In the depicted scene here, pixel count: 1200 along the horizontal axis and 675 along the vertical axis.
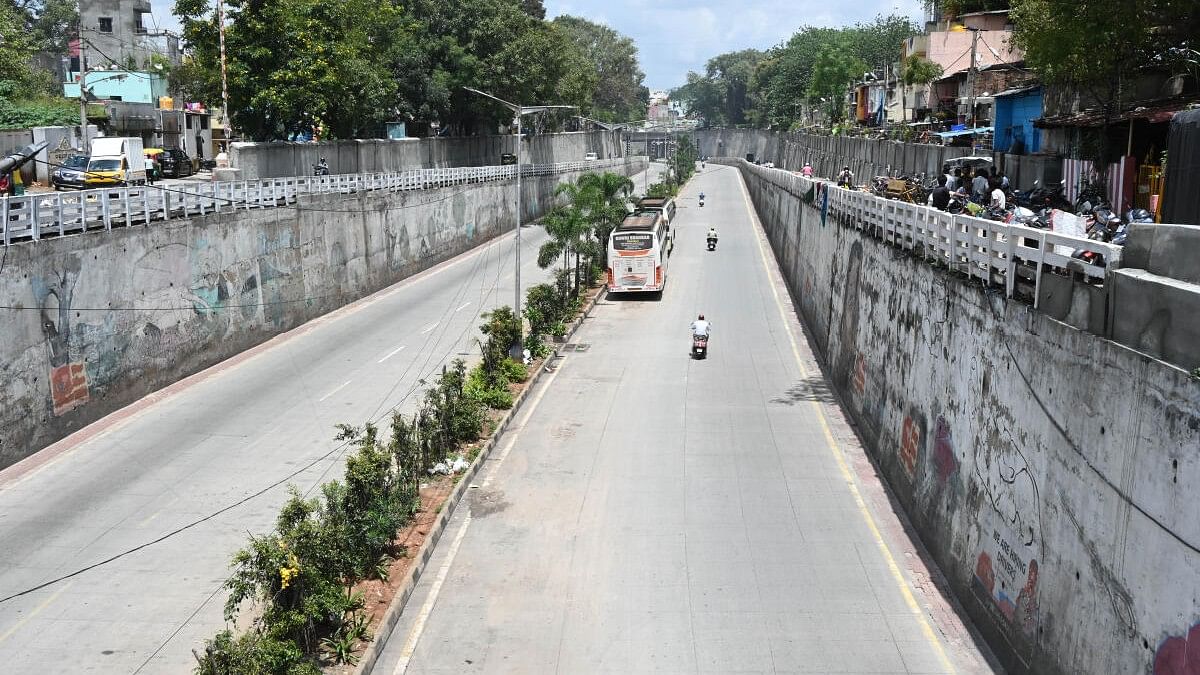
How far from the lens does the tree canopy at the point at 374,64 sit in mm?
49875

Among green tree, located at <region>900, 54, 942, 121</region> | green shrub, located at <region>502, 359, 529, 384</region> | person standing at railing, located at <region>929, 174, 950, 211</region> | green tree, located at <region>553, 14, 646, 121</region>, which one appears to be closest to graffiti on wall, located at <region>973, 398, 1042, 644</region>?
person standing at railing, located at <region>929, 174, 950, 211</region>

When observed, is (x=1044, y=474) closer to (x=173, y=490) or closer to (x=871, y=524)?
(x=871, y=524)

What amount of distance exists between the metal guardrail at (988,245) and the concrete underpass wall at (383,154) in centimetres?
3000

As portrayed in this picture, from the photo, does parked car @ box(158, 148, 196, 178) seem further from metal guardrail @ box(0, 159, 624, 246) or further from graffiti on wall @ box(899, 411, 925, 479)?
graffiti on wall @ box(899, 411, 925, 479)

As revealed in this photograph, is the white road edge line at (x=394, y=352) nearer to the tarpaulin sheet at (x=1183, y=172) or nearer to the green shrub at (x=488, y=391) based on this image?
the green shrub at (x=488, y=391)

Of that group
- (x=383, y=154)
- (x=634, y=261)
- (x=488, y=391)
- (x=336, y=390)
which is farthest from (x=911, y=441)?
(x=383, y=154)

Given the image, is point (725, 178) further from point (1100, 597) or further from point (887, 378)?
point (1100, 597)

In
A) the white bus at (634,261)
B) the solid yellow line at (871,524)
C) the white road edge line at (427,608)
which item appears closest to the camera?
the white road edge line at (427,608)

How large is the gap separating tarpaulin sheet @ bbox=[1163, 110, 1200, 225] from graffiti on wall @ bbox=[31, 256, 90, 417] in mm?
22481

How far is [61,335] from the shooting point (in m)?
24.3

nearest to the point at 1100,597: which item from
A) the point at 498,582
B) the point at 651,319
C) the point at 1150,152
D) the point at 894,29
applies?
the point at 498,582

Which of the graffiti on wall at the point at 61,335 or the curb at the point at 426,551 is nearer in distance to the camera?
the curb at the point at 426,551

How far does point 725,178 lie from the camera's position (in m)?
144

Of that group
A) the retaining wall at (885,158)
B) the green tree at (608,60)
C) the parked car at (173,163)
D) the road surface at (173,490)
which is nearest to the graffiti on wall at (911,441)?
the road surface at (173,490)
